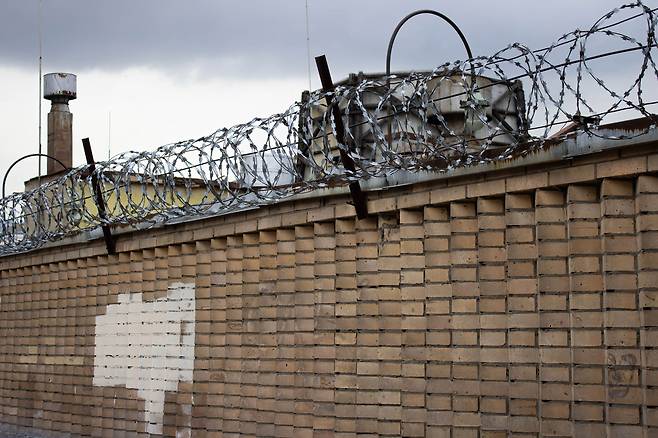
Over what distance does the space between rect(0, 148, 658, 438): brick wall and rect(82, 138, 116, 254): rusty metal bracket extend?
0.34 feet

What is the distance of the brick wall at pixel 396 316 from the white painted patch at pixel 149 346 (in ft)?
0.07

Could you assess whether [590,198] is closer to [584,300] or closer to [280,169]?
[584,300]

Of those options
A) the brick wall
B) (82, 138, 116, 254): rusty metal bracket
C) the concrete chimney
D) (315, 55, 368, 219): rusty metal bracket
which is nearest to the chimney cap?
the concrete chimney

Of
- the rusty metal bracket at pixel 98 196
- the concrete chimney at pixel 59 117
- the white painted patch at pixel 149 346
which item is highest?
the concrete chimney at pixel 59 117

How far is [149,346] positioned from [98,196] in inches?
61.9

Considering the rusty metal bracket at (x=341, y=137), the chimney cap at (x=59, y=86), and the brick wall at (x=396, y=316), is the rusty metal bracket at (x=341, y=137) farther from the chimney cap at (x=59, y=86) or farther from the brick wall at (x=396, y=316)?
the chimney cap at (x=59, y=86)

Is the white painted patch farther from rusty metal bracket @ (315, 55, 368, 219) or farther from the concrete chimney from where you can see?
the concrete chimney

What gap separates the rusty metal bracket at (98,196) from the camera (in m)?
10.5

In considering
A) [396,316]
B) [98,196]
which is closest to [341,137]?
[396,316]

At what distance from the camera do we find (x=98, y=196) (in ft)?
34.8

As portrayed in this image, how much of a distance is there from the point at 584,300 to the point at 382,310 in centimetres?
174

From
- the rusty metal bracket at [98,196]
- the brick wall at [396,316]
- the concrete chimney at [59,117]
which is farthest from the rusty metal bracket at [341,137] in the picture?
the concrete chimney at [59,117]

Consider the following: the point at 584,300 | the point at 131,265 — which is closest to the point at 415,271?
the point at 584,300

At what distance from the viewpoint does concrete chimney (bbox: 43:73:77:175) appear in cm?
1848
